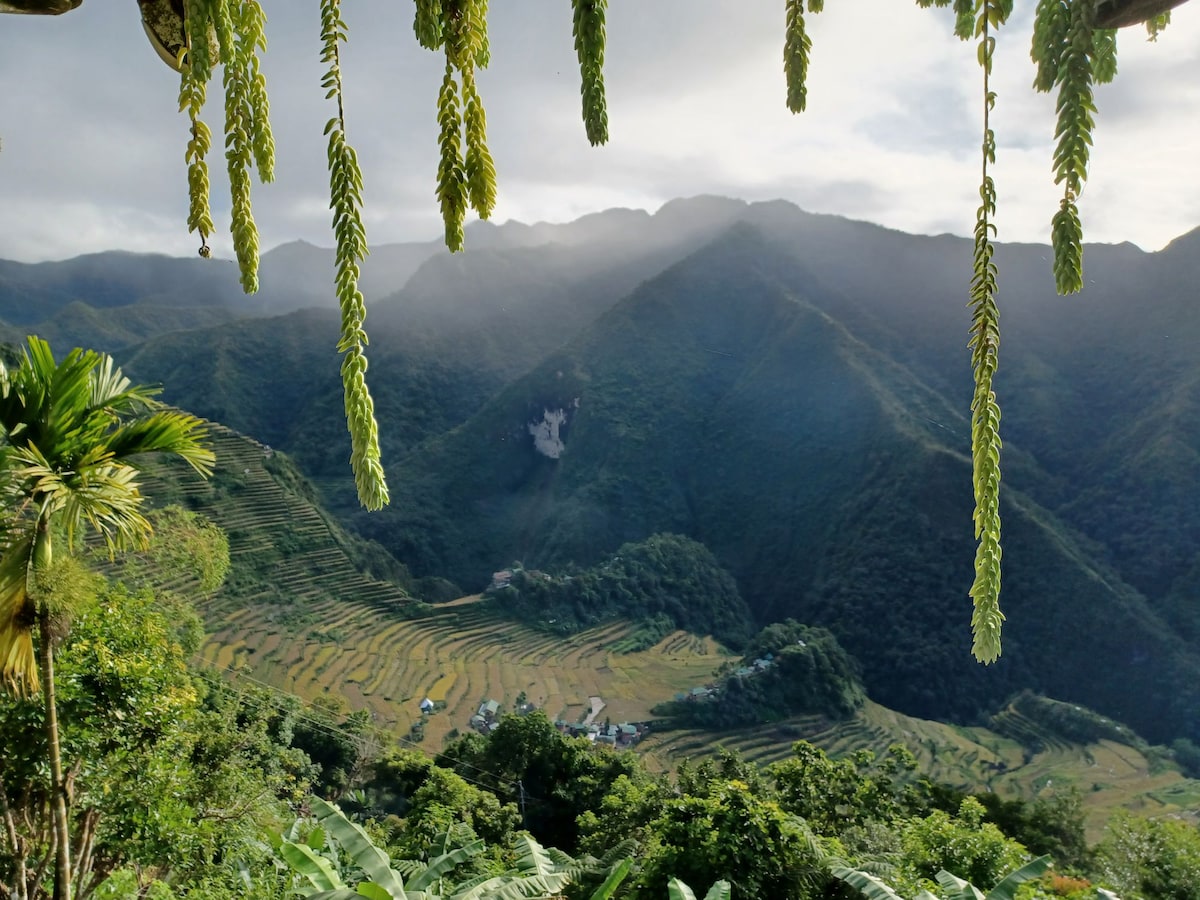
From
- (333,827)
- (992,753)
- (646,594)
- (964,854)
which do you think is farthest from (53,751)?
(646,594)

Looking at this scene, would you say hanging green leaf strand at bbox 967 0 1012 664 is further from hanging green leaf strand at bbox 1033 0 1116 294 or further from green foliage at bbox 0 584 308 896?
green foliage at bbox 0 584 308 896

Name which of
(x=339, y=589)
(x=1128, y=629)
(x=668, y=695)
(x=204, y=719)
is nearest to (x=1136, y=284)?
(x=1128, y=629)

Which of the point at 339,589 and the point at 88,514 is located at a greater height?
the point at 88,514

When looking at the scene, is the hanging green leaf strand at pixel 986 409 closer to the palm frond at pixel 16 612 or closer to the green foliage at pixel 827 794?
the palm frond at pixel 16 612

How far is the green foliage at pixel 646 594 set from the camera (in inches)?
2088

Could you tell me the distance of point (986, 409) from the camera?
75 centimetres

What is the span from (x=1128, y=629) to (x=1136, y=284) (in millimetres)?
44101

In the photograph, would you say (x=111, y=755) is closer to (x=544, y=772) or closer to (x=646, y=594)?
(x=544, y=772)

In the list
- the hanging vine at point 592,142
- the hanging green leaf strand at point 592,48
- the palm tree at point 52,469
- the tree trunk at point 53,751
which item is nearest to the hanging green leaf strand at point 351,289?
the hanging vine at point 592,142

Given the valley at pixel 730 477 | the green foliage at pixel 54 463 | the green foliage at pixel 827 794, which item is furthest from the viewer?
the valley at pixel 730 477

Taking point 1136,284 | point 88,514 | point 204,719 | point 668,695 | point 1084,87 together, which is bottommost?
point 668,695

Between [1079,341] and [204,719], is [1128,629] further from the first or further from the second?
[204,719]

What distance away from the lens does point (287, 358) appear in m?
88.9

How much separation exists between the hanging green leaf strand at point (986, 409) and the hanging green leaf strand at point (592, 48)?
0.38 metres
